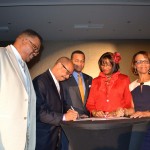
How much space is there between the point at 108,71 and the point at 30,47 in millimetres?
1010

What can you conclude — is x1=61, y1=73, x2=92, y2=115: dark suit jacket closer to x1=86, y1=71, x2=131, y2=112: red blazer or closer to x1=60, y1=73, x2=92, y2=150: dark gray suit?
x1=60, y1=73, x2=92, y2=150: dark gray suit

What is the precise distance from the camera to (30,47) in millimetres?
2164

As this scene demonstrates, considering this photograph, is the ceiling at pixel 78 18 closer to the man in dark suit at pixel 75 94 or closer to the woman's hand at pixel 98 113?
the man in dark suit at pixel 75 94

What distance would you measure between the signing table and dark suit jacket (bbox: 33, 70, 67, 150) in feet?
1.96

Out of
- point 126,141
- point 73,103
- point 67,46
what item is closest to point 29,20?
point 67,46

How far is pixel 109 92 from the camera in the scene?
2.82 meters

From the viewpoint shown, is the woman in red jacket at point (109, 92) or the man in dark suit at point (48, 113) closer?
the man in dark suit at point (48, 113)

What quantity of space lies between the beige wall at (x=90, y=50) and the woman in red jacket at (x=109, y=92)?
662 cm

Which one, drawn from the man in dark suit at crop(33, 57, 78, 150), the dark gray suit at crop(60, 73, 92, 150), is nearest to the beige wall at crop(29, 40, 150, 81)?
the dark gray suit at crop(60, 73, 92, 150)

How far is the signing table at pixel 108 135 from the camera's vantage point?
176cm

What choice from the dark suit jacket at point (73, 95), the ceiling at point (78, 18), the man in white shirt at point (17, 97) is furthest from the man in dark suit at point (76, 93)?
the ceiling at point (78, 18)

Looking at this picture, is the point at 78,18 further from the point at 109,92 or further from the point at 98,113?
the point at 98,113

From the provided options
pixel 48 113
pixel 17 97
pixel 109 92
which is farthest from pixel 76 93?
pixel 17 97

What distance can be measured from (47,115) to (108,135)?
787mm
